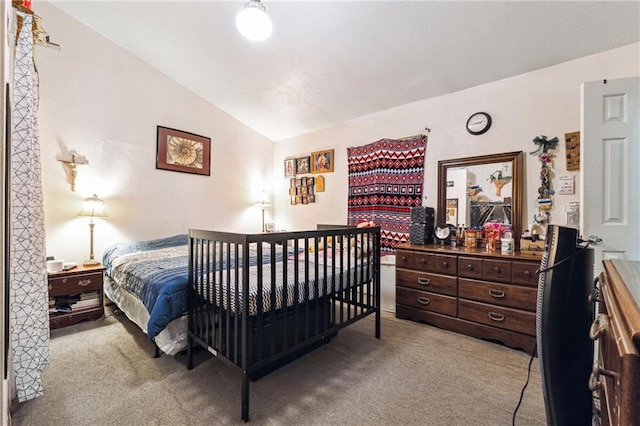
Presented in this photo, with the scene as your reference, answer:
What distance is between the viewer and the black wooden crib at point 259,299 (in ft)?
4.82

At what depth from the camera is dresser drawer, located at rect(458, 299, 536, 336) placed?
212 cm

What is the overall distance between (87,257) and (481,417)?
3919mm

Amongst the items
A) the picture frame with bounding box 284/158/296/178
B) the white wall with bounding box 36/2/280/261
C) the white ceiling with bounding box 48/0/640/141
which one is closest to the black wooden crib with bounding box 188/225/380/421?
the white ceiling with bounding box 48/0/640/141

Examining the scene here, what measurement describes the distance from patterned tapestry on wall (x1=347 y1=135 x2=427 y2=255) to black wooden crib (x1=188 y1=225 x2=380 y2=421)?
1178mm

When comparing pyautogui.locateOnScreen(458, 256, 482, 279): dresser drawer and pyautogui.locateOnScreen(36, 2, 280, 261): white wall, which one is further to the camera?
pyautogui.locateOnScreen(36, 2, 280, 261): white wall

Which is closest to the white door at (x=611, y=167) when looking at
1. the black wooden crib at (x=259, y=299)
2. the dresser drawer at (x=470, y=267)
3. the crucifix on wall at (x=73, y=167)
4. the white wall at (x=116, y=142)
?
the dresser drawer at (x=470, y=267)

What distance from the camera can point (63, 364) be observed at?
1.98 m

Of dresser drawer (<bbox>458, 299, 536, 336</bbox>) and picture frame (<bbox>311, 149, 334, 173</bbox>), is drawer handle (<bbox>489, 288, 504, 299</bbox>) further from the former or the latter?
picture frame (<bbox>311, 149, 334, 173</bbox>)

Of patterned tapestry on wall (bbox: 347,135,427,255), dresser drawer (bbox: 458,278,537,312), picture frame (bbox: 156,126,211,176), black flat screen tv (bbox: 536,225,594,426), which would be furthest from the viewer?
picture frame (bbox: 156,126,211,176)

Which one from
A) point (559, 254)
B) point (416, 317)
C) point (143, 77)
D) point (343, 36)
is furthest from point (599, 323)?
point (143, 77)

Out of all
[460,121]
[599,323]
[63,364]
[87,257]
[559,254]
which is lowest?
[63,364]

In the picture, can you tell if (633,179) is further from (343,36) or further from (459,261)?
(343,36)

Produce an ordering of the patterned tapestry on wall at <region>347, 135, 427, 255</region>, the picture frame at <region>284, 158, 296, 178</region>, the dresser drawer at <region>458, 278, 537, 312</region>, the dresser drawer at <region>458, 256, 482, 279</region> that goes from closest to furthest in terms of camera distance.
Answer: the dresser drawer at <region>458, 278, 537, 312</region> → the dresser drawer at <region>458, 256, 482, 279</region> → the patterned tapestry on wall at <region>347, 135, 427, 255</region> → the picture frame at <region>284, 158, 296, 178</region>

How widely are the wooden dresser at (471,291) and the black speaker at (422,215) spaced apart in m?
0.32
